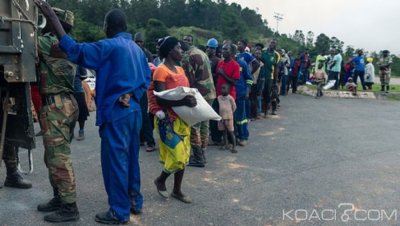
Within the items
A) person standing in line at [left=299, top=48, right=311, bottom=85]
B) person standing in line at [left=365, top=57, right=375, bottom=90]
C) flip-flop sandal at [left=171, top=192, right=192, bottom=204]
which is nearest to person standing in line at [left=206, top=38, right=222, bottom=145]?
flip-flop sandal at [left=171, top=192, right=192, bottom=204]

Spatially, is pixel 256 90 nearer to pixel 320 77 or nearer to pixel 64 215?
pixel 320 77

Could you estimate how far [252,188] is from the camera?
16.6ft

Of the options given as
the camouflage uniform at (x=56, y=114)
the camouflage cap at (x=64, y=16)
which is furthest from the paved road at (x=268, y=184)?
the camouflage cap at (x=64, y=16)

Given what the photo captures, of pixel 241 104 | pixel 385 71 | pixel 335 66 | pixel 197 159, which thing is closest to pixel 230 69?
pixel 241 104

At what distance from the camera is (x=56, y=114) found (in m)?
3.78

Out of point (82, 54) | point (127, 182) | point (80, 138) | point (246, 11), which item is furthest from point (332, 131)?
point (246, 11)

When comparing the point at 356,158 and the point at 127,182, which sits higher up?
the point at 127,182

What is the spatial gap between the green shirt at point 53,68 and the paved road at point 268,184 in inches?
49.9

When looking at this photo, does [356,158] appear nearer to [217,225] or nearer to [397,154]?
[397,154]

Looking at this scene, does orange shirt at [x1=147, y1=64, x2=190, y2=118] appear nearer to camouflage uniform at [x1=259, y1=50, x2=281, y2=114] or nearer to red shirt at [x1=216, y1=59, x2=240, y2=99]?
red shirt at [x1=216, y1=59, x2=240, y2=99]

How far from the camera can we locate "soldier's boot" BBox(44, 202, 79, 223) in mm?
3842

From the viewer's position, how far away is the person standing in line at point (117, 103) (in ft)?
12.2

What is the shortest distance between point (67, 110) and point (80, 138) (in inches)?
140

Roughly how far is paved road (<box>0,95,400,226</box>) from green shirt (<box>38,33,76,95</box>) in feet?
4.16
